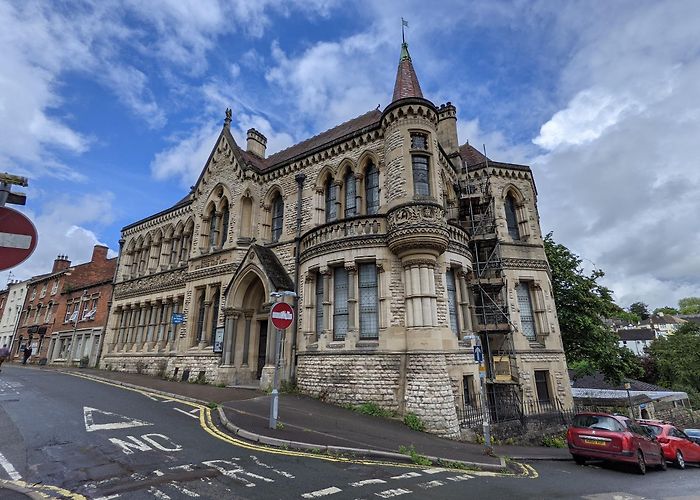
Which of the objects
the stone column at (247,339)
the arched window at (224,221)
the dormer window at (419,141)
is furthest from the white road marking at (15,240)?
the arched window at (224,221)

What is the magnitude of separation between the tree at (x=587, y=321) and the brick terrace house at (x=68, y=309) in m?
32.0

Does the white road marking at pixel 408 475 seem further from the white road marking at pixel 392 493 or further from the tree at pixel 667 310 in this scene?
the tree at pixel 667 310

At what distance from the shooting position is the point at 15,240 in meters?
3.32

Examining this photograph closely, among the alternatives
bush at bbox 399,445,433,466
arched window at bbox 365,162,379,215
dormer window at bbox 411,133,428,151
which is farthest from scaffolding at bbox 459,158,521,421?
bush at bbox 399,445,433,466

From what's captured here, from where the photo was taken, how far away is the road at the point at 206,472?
536 centimetres

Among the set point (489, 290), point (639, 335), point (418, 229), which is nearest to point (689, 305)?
point (639, 335)

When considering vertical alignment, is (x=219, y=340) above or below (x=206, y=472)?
above

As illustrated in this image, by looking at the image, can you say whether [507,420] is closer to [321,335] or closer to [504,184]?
[321,335]

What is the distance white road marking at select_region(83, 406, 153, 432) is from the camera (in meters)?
8.56

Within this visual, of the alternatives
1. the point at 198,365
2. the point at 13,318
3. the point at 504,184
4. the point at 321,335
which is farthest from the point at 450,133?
the point at 13,318

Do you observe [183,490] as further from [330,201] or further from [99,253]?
[99,253]

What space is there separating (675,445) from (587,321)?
9182 millimetres

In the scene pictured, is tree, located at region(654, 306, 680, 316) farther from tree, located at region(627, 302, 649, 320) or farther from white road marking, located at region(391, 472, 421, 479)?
white road marking, located at region(391, 472, 421, 479)

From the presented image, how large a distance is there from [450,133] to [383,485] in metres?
18.6
